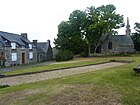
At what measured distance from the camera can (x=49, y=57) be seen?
64500mm

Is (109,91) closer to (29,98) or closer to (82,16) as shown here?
(29,98)

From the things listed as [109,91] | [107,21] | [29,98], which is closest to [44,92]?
[29,98]

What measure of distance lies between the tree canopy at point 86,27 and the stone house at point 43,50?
128 inches

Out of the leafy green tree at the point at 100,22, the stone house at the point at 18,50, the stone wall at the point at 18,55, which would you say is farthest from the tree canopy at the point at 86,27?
the stone wall at the point at 18,55

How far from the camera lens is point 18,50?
152ft

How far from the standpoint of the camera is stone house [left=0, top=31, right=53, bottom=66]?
42.1 metres

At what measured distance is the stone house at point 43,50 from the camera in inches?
2267

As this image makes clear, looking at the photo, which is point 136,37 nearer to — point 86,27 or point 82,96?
point 86,27

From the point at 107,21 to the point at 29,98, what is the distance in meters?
51.9

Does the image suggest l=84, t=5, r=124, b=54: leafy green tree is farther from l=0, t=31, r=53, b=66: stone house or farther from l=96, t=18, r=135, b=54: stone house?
l=0, t=31, r=53, b=66: stone house

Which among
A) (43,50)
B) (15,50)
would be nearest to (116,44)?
(43,50)

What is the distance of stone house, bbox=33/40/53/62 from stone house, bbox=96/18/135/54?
47.9ft

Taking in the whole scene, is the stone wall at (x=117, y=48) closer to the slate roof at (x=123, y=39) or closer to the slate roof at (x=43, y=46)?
the slate roof at (x=123, y=39)

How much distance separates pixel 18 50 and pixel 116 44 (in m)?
29.9
